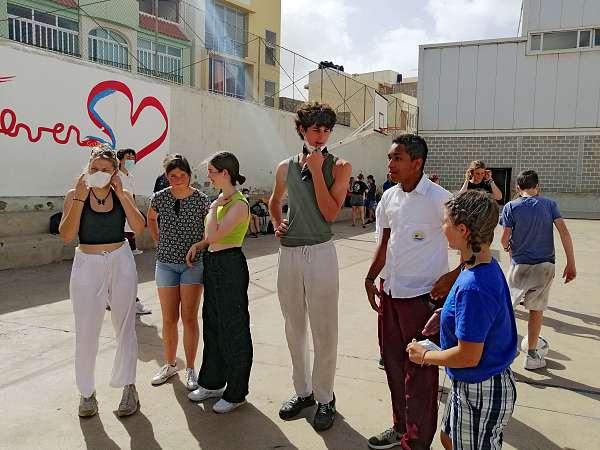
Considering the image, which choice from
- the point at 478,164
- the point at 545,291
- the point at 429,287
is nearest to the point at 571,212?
the point at 478,164

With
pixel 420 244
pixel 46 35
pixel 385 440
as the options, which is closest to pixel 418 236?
pixel 420 244

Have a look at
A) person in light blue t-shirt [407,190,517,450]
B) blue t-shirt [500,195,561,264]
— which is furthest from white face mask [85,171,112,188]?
blue t-shirt [500,195,561,264]

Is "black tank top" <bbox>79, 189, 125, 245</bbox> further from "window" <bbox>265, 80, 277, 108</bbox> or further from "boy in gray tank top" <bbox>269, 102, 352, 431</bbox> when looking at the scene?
"window" <bbox>265, 80, 277, 108</bbox>

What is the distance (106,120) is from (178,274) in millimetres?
7166

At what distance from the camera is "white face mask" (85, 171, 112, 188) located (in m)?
3.07

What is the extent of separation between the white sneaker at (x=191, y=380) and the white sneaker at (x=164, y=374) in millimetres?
145

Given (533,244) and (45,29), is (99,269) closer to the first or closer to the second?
(533,244)

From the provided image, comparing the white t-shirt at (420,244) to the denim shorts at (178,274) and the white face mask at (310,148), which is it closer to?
the white face mask at (310,148)

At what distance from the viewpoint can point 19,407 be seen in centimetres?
326

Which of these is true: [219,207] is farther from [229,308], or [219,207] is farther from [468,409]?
[468,409]

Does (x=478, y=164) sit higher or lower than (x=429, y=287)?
higher

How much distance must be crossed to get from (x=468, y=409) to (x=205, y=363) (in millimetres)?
1900

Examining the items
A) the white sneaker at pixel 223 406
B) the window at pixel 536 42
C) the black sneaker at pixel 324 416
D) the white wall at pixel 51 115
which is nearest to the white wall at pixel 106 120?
the white wall at pixel 51 115

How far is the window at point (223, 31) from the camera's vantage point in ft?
75.0
